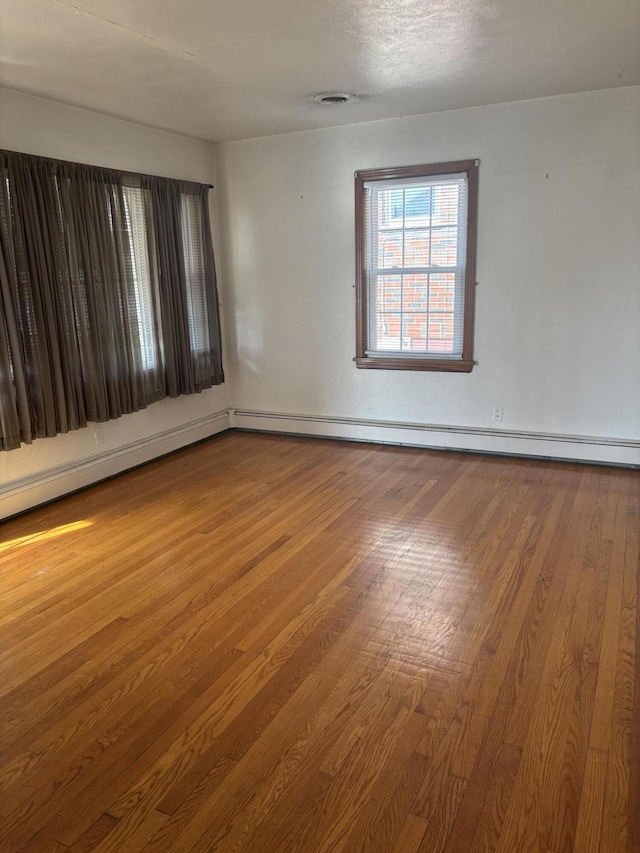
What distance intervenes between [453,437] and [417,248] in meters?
1.54

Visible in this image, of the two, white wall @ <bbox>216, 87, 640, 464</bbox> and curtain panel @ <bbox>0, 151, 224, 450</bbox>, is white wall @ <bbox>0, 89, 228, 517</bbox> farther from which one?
white wall @ <bbox>216, 87, 640, 464</bbox>

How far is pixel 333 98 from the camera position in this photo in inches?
161

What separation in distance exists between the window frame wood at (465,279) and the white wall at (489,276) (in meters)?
0.07

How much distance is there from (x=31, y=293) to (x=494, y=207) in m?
3.26

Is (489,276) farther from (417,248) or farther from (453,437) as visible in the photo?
(453,437)

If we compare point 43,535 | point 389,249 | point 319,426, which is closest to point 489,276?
point 389,249

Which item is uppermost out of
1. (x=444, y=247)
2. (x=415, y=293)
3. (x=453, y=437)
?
(x=444, y=247)

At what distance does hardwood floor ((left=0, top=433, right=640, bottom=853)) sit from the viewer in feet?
5.62

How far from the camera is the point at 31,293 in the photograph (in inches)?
147

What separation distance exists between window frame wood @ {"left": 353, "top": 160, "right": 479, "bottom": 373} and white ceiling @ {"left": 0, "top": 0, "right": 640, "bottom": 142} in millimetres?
444

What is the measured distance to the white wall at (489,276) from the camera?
4.25 m

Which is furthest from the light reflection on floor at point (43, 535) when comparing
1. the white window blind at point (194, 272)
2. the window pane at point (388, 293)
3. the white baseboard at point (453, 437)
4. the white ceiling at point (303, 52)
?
the window pane at point (388, 293)

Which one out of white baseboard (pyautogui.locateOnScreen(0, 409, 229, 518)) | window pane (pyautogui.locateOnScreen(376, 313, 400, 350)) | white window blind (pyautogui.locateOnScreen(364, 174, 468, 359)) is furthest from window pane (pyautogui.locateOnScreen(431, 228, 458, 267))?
white baseboard (pyautogui.locateOnScreen(0, 409, 229, 518))

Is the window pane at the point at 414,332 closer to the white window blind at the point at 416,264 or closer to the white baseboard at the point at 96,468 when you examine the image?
the white window blind at the point at 416,264
